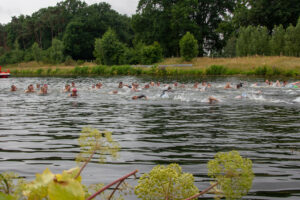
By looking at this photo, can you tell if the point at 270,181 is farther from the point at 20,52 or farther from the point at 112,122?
the point at 20,52

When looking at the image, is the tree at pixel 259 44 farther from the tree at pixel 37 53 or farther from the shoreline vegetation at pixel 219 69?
the tree at pixel 37 53

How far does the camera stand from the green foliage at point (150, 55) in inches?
2469

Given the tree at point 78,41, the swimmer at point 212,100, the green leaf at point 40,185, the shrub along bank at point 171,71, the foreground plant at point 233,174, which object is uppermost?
the tree at point 78,41

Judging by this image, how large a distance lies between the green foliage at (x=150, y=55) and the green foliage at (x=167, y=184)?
60.3 meters

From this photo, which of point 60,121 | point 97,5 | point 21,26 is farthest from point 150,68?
point 21,26

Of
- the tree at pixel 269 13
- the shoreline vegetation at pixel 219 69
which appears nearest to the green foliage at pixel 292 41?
the shoreline vegetation at pixel 219 69

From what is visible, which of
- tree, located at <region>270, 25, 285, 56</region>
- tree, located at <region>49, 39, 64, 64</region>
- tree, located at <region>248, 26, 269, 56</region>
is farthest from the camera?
tree, located at <region>49, 39, 64, 64</region>

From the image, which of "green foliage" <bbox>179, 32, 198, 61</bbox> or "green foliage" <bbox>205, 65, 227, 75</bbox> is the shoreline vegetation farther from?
"green foliage" <bbox>179, 32, 198, 61</bbox>

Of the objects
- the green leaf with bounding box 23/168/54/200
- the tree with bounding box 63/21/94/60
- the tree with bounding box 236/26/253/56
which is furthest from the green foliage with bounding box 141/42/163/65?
the green leaf with bounding box 23/168/54/200

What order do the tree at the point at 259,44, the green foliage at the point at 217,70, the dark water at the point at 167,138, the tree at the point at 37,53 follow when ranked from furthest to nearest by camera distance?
the tree at the point at 37,53
the tree at the point at 259,44
the green foliage at the point at 217,70
the dark water at the point at 167,138

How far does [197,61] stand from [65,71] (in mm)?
24559

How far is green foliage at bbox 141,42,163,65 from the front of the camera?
6272cm

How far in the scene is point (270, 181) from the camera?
6.18 metres

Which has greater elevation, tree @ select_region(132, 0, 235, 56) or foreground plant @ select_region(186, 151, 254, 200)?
tree @ select_region(132, 0, 235, 56)
